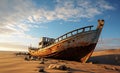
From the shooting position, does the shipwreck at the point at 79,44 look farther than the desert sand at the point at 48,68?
Yes

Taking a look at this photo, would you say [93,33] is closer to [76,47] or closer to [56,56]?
[76,47]

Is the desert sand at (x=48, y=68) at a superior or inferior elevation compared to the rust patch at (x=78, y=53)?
inferior

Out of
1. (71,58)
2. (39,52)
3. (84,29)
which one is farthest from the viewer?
(39,52)

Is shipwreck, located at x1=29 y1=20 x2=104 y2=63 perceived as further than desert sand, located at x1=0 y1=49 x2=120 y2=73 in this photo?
Yes

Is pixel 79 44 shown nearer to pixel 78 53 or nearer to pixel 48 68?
pixel 78 53

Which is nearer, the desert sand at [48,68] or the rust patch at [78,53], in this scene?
the desert sand at [48,68]

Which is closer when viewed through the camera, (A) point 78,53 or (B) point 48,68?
(B) point 48,68

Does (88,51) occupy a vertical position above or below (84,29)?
below

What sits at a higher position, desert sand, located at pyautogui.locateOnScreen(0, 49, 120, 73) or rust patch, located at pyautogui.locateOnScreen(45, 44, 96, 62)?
rust patch, located at pyautogui.locateOnScreen(45, 44, 96, 62)

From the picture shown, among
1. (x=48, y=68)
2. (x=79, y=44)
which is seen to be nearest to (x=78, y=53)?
(x=79, y=44)

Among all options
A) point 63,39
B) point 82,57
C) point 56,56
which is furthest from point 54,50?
point 82,57

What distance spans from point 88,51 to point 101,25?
293 cm

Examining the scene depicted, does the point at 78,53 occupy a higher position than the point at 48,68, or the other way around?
the point at 78,53

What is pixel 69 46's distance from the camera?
680 inches
